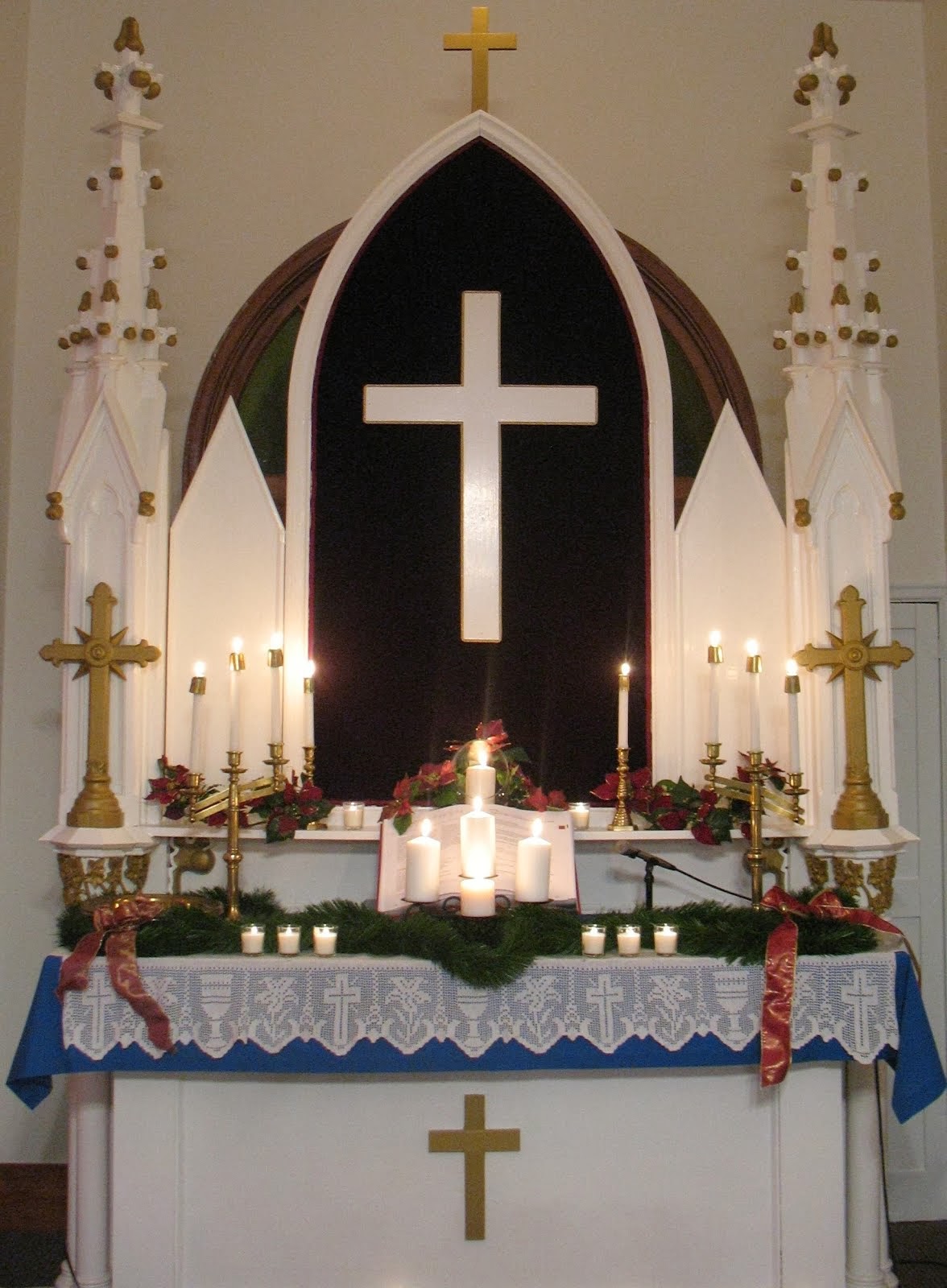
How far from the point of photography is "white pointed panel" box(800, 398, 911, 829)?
3787mm

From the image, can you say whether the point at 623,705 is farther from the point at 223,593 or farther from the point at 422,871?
the point at 223,593

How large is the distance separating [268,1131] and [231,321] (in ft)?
8.64

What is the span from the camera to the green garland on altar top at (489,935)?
311 centimetres

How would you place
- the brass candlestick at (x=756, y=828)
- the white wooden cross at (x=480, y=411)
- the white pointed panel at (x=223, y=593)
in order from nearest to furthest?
the brass candlestick at (x=756, y=828)
the white pointed panel at (x=223, y=593)
the white wooden cross at (x=480, y=411)

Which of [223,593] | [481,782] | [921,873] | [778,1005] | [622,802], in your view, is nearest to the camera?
[778,1005]

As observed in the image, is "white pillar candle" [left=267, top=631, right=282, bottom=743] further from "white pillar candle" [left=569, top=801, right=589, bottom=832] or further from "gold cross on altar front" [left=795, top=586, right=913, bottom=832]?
"gold cross on altar front" [left=795, top=586, right=913, bottom=832]

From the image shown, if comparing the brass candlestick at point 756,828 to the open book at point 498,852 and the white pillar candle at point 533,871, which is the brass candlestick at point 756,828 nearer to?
the open book at point 498,852

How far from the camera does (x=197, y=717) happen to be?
3.75m

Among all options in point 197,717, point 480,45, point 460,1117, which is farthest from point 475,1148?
point 480,45

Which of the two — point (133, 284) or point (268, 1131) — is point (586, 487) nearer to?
point (133, 284)

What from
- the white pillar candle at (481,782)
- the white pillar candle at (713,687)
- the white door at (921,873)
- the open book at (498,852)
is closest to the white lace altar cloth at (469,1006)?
the open book at (498,852)

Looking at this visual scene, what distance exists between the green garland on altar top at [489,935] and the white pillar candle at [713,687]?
1.92 feet

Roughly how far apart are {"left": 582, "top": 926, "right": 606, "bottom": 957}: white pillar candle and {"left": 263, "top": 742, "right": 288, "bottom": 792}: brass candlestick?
1027 millimetres

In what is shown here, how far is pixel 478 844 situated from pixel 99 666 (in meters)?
1.33
